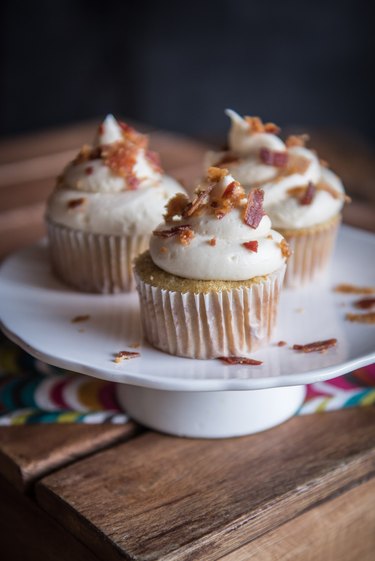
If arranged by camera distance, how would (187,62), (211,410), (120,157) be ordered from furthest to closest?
(187,62), (120,157), (211,410)

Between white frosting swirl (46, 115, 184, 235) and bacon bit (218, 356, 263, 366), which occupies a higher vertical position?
white frosting swirl (46, 115, 184, 235)

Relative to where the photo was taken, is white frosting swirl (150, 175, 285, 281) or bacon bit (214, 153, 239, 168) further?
bacon bit (214, 153, 239, 168)

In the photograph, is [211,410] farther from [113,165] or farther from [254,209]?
[113,165]

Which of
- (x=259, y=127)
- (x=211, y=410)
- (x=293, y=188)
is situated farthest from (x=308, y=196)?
(x=211, y=410)

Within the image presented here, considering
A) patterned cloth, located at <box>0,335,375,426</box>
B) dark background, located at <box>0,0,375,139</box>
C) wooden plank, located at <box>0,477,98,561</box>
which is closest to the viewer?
wooden plank, located at <box>0,477,98,561</box>

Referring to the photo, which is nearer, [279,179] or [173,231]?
[173,231]

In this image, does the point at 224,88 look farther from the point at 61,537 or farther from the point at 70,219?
the point at 61,537

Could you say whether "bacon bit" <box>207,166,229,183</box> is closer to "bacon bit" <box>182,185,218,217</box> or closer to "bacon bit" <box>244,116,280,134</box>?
"bacon bit" <box>182,185,218,217</box>

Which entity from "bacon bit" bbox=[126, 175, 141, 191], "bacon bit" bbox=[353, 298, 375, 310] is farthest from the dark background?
"bacon bit" bbox=[353, 298, 375, 310]
